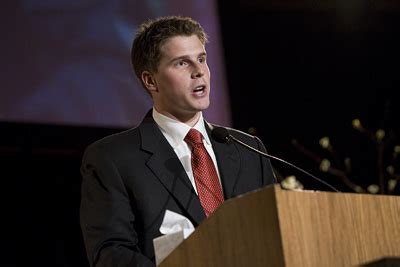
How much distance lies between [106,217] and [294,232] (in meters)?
0.82

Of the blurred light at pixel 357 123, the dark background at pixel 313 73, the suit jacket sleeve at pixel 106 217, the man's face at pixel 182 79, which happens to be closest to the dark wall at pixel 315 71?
the dark background at pixel 313 73

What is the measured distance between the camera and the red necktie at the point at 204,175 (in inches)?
99.7

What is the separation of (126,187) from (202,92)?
1.34 feet

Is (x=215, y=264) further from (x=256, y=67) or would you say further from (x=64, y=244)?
(x=256, y=67)

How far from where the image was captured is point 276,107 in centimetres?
518

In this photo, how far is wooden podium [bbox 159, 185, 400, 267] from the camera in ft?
5.64

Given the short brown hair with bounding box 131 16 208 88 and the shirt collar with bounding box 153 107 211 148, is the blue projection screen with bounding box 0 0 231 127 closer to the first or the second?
the short brown hair with bounding box 131 16 208 88

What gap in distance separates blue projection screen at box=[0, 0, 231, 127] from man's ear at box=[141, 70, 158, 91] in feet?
4.75

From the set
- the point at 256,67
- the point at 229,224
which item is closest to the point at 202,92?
the point at 229,224

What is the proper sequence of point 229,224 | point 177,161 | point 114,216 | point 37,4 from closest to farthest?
1. point 229,224
2. point 114,216
3. point 177,161
4. point 37,4

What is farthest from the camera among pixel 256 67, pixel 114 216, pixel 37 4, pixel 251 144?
pixel 256 67

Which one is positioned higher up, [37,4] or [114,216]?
[37,4]

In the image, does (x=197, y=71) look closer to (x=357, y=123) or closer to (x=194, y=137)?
(x=194, y=137)

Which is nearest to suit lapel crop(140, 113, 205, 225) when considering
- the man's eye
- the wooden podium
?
the man's eye
